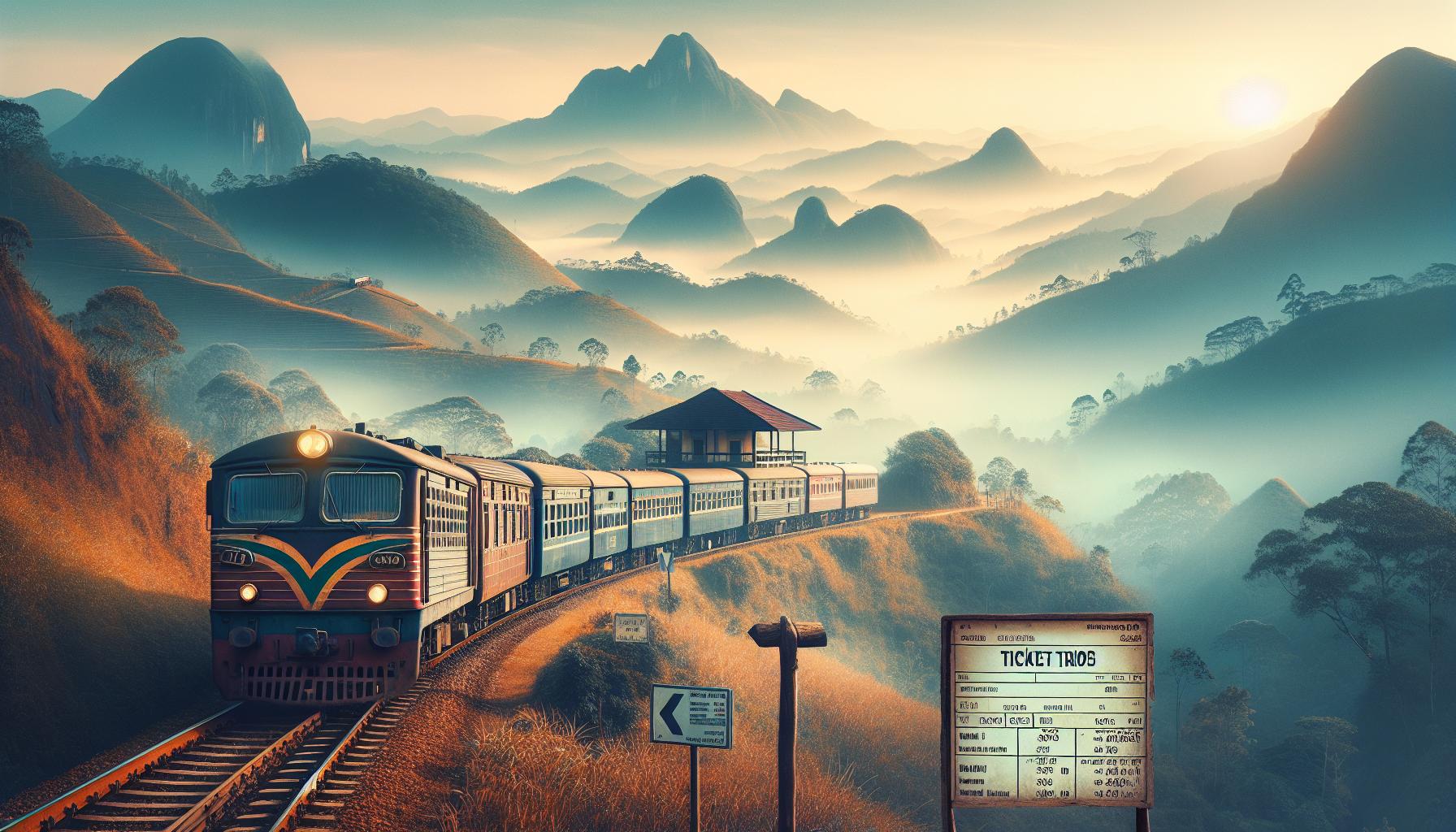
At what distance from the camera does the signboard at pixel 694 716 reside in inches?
466

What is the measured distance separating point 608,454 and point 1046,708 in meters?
70.0

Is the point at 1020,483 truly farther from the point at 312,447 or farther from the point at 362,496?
the point at 312,447

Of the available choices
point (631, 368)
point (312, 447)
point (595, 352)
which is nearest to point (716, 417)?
point (312, 447)

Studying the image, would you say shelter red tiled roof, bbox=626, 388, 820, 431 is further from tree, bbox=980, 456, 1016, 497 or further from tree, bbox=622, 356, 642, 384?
tree, bbox=622, 356, 642, 384

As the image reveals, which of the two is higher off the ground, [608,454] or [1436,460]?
[608,454]

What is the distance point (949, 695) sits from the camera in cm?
778

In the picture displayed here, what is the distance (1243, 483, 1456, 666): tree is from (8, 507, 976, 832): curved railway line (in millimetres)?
61241

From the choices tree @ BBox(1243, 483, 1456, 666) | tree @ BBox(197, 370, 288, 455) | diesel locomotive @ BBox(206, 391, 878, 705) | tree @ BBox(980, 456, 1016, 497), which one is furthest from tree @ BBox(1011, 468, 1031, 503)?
diesel locomotive @ BBox(206, 391, 878, 705)

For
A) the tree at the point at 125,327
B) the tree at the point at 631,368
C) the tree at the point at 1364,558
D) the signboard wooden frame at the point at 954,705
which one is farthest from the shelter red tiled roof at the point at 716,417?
the tree at the point at 631,368

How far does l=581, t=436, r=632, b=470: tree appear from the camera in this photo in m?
75.5

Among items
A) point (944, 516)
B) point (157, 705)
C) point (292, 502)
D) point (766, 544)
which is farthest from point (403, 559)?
point (944, 516)

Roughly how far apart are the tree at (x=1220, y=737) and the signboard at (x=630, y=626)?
3695cm

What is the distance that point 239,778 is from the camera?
13.4 metres

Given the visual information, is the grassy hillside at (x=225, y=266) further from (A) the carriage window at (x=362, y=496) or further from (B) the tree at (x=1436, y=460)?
(A) the carriage window at (x=362, y=496)
